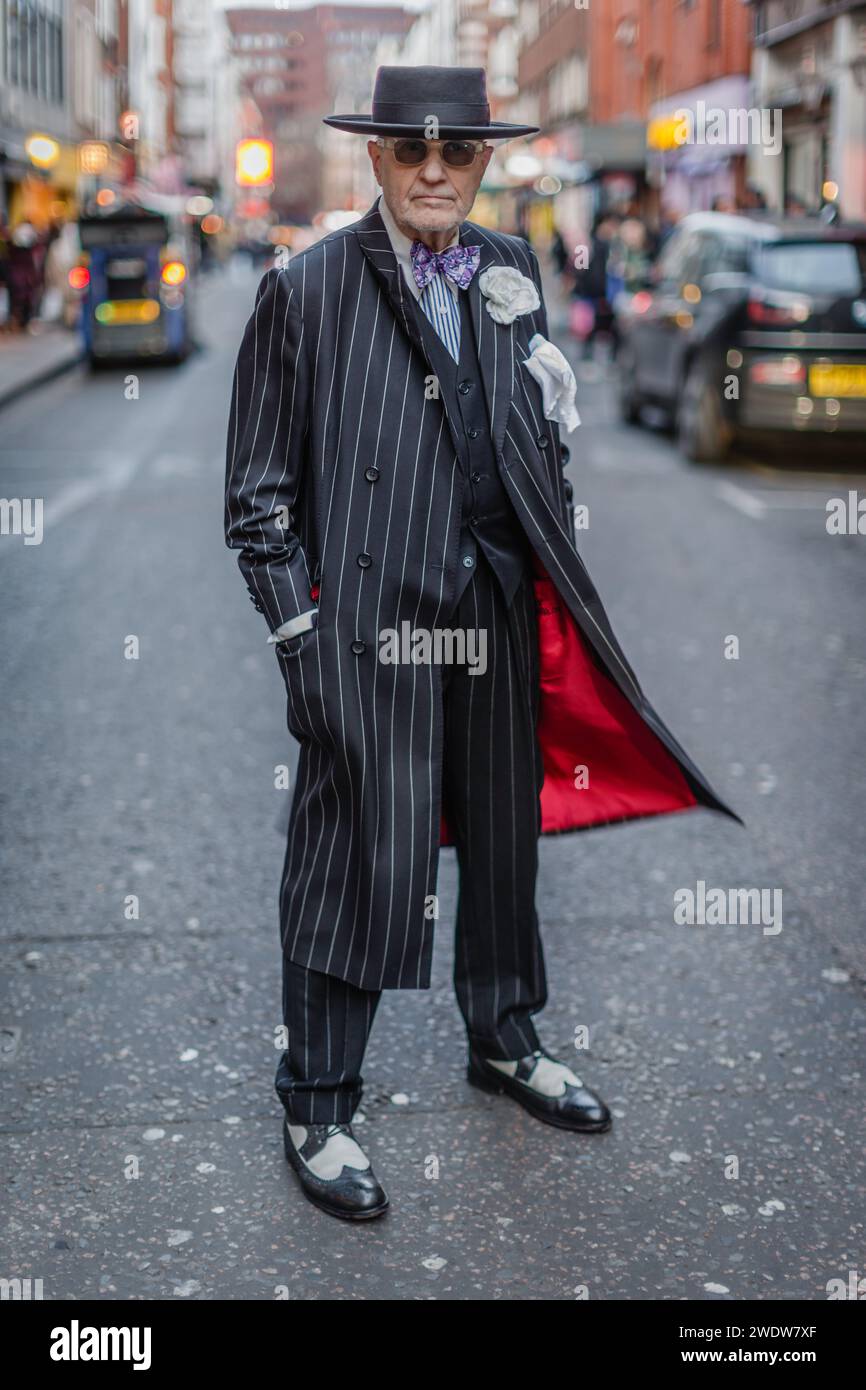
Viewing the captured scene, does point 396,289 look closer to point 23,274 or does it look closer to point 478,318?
point 478,318

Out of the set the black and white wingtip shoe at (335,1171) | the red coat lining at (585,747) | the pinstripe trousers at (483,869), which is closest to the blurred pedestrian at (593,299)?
the red coat lining at (585,747)

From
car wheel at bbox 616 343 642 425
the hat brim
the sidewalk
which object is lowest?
the hat brim

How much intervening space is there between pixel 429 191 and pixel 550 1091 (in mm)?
1720

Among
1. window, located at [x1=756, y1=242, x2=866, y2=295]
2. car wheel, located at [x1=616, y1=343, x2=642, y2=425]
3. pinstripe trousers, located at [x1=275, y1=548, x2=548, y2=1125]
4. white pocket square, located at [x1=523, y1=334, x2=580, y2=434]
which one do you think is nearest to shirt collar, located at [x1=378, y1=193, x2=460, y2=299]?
white pocket square, located at [x1=523, y1=334, x2=580, y2=434]

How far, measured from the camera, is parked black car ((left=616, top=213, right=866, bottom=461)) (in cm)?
1190

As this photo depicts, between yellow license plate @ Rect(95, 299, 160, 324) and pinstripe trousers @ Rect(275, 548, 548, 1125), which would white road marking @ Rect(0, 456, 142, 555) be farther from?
yellow license plate @ Rect(95, 299, 160, 324)

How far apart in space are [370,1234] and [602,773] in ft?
3.19

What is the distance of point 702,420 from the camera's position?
12.8 m

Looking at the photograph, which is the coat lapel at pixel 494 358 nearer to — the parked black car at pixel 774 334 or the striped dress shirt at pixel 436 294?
the striped dress shirt at pixel 436 294

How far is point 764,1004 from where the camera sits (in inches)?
155

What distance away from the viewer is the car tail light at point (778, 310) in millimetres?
11859

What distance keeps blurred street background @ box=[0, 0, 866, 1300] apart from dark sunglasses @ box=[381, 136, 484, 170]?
1.49 metres

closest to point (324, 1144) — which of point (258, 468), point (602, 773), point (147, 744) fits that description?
point (602, 773)

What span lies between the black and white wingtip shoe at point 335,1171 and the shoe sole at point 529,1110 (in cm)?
40
